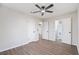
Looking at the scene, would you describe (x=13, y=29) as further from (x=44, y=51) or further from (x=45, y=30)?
(x=45, y=30)

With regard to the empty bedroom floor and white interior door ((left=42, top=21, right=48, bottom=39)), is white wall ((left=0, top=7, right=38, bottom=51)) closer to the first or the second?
the empty bedroom floor

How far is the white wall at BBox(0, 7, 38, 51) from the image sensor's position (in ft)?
9.51

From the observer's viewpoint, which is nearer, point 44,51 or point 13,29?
point 44,51

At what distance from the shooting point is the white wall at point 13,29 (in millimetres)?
2898

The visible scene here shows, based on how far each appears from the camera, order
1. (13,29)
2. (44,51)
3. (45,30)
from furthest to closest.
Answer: (45,30)
(13,29)
(44,51)

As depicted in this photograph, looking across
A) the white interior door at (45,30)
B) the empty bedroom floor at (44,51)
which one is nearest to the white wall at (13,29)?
the empty bedroom floor at (44,51)

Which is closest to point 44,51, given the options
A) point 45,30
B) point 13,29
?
point 13,29

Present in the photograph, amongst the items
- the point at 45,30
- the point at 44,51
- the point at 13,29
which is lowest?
the point at 44,51

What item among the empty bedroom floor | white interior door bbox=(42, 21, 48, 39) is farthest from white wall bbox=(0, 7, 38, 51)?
white interior door bbox=(42, 21, 48, 39)

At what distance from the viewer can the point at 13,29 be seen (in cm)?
336

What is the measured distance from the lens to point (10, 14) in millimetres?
3227

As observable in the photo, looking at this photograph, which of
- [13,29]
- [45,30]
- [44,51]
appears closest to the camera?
[44,51]
